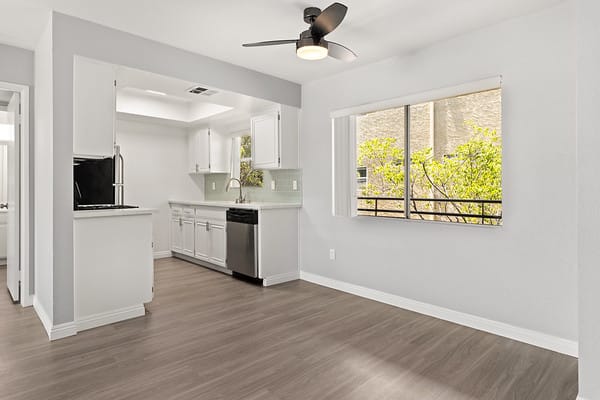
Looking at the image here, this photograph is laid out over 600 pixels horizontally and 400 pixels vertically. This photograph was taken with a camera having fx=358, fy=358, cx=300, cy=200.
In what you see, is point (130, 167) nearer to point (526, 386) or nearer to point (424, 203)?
point (424, 203)

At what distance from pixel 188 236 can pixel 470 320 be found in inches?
159

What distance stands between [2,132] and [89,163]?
2721mm

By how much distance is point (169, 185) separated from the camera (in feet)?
20.0

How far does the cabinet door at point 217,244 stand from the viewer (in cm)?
476

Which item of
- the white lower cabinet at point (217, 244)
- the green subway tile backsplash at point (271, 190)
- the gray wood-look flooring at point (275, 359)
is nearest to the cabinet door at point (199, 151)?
the green subway tile backsplash at point (271, 190)

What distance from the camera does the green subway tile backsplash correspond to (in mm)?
4707

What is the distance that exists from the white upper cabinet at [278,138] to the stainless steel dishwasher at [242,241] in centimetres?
70

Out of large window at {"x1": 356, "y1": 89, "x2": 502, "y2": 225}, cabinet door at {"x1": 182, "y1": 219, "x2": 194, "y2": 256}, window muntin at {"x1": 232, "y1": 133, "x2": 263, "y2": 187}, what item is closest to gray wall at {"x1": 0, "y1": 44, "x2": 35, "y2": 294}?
cabinet door at {"x1": 182, "y1": 219, "x2": 194, "y2": 256}

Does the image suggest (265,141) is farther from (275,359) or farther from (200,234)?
(275,359)

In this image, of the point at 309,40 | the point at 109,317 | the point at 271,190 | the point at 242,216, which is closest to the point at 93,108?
the point at 109,317

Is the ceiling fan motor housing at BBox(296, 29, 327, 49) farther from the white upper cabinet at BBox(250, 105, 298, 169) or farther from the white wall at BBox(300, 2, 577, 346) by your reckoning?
the white upper cabinet at BBox(250, 105, 298, 169)

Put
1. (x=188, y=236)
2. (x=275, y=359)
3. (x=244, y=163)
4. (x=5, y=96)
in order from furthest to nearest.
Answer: (x=244, y=163) → (x=188, y=236) → (x=5, y=96) → (x=275, y=359)

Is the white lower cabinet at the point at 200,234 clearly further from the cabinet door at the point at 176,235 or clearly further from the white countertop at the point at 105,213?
the white countertop at the point at 105,213

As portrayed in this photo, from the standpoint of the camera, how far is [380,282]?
12.1 ft
